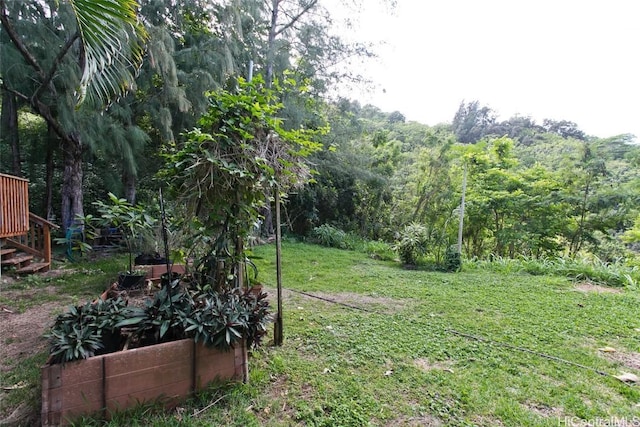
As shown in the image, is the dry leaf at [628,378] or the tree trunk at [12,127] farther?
the tree trunk at [12,127]

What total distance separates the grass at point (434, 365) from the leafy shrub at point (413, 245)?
1.93 m

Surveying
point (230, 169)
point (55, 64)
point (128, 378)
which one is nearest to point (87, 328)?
point (128, 378)

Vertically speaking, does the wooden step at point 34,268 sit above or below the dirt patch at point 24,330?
above

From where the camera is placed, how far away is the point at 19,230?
3.72 metres

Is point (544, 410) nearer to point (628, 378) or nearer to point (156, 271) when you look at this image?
point (628, 378)

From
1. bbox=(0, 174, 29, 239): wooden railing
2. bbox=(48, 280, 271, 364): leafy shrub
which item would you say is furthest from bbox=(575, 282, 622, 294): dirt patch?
bbox=(0, 174, 29, 239): wooden railing

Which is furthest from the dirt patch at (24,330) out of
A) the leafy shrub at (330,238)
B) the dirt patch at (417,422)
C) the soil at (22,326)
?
the leafy shrub at (330,238)

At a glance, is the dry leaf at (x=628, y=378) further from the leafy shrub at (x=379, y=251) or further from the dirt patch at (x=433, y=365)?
the leafy shrub at (x=379, y=251)

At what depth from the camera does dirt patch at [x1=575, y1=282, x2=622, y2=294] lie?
3.85 metres

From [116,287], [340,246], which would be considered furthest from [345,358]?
[340,246]

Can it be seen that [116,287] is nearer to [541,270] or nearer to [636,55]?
[541,270]

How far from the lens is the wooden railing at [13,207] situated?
11.1ft

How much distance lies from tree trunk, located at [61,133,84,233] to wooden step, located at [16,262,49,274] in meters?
1.34

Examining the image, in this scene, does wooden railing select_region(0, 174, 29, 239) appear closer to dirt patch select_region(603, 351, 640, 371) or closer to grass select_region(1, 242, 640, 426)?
grass select_region(1, 242, 640, 426)
